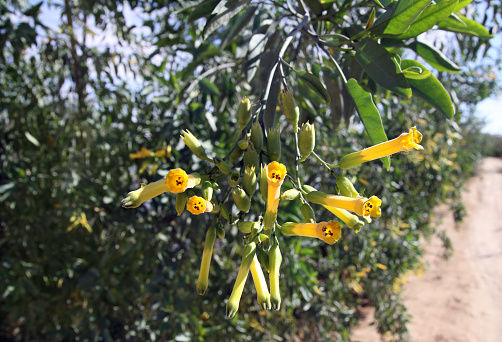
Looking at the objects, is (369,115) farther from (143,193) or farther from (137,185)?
(137,185)

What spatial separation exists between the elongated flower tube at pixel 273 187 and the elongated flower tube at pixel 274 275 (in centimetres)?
6

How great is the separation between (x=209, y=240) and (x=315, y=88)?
1.35 ft

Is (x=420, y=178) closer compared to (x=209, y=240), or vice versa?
(x=209, y=240)

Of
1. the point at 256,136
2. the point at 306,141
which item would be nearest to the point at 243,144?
the point at 256,136

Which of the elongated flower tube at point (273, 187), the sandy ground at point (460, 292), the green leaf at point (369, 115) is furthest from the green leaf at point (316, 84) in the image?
the sandy ground at point (460, 292)

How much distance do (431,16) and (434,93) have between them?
6.1 inches

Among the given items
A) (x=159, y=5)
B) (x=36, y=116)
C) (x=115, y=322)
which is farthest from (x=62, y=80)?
(x=115, y=322)

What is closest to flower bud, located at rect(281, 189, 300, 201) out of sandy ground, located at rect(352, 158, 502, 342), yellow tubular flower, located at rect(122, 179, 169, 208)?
yellow tubular flower, located at rect(122, 179, 169, 208)

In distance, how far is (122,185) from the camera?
2336mm

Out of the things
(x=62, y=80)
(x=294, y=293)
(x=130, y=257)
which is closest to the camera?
(x=294, y=293)

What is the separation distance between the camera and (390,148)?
715mm

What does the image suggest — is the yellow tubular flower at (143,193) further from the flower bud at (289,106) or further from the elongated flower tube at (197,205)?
the flower bud at (289,106)

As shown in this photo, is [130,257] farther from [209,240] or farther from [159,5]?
[209,240]

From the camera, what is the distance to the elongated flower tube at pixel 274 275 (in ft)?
2.21
